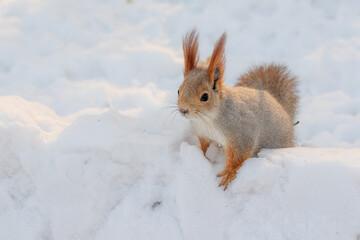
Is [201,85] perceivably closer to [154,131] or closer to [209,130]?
[209,130]

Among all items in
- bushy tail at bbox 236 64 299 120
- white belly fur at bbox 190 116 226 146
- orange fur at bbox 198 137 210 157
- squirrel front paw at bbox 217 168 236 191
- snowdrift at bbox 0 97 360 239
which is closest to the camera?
snowdrift at bbox 0 97 360 239

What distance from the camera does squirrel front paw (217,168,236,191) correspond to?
1.63m

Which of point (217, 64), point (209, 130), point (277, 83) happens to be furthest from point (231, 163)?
point (277, 83)

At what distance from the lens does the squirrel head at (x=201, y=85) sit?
1.65 meters

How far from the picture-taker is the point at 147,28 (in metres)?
3.38

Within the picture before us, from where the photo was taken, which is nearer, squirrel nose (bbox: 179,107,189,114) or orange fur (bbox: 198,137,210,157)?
squirrel nose (bbox: 179,107,189,114)

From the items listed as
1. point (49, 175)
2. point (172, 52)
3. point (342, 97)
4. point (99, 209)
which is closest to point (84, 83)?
point (172, 52)

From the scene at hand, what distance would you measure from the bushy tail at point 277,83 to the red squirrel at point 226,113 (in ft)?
1.03

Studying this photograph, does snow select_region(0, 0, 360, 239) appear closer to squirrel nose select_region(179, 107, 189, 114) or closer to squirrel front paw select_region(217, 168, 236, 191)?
squirrel front paw select_region(217, 168, 236, 191)

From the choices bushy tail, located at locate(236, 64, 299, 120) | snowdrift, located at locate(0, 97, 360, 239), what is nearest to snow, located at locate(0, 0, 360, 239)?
snowdrift, located at locate(0, 97, 360, 239)

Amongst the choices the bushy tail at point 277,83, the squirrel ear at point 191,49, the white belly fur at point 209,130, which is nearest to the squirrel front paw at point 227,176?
the white belly fur at point 209,130

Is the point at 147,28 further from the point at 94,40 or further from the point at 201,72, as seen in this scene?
the point at 201,72

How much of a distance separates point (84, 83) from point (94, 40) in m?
0.59

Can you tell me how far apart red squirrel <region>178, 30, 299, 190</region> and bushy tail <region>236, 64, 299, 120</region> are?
1.03 feet
